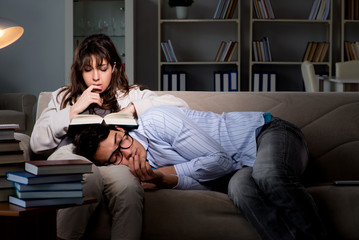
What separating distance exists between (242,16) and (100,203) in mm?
4281

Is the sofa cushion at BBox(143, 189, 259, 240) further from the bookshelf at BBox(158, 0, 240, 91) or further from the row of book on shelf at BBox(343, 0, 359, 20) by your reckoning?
the row of book on shelf at BBox(343, 0, 359, 20)

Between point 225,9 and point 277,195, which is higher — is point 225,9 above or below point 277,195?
above

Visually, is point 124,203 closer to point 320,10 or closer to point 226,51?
point 226,51

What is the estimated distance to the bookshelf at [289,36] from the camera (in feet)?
18.5

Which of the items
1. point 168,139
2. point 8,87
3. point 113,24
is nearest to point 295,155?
point 168,139

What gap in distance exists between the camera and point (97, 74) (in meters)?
2.27

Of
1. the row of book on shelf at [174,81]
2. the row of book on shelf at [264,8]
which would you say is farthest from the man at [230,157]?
the row of book on shelf at [264,8]

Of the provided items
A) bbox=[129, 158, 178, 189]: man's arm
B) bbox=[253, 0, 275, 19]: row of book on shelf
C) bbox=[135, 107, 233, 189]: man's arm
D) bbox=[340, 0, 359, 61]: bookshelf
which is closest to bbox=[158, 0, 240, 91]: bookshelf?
bbox=[253, 0, 275, 19]: row of book on shelf

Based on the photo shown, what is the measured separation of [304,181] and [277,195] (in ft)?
1.82

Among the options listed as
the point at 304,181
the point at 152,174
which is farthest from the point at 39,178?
the point at 304,181

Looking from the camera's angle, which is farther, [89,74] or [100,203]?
Result: [89,74]

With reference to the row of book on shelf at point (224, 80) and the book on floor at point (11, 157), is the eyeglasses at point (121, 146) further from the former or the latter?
the row of book on shelf at point (224, 80)

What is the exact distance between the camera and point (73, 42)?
5.12 meters

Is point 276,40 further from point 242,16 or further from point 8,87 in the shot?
point 8,87
